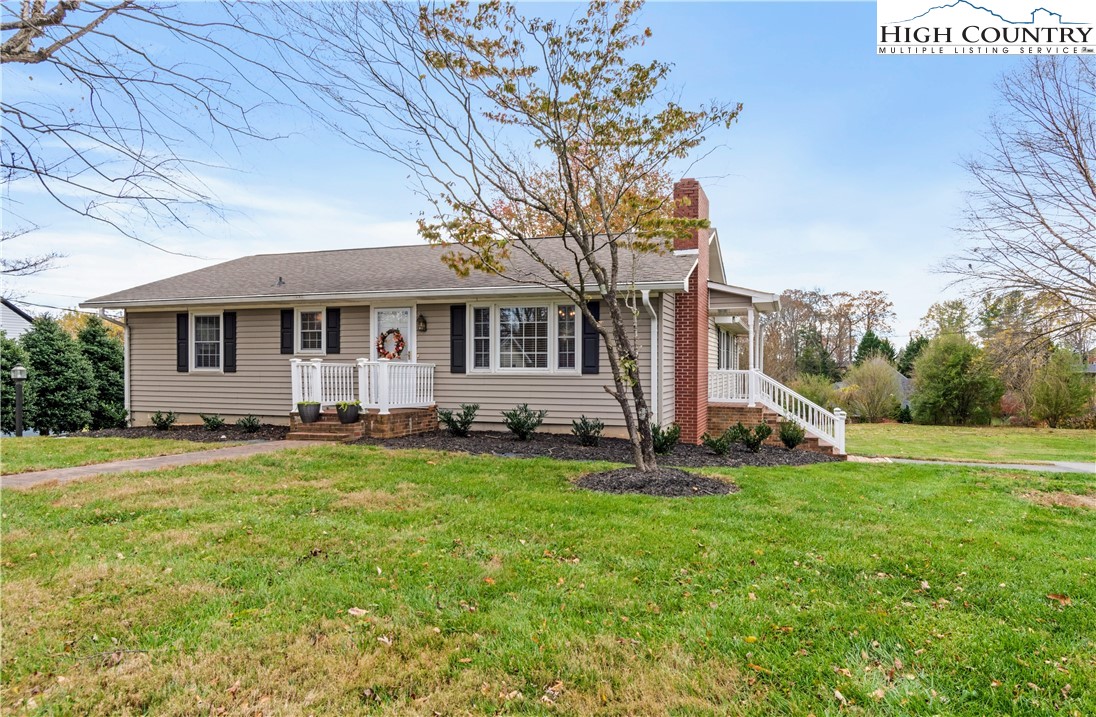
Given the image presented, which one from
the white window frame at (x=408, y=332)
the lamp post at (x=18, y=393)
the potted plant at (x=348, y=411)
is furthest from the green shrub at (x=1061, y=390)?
the lamp post at (x=18, y=393)

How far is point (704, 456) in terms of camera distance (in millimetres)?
9680

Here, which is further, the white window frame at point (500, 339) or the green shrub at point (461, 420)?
the white window frame at point (500, 339)

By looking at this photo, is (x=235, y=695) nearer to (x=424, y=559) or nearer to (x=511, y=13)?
(x=424, y=559)

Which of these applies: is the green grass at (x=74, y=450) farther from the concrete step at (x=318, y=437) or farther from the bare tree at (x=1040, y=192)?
the bare tree at (x=1040, y=192)

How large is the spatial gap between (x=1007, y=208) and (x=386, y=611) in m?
19.6

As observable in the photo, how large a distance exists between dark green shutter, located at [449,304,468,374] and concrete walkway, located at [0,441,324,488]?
3.00m

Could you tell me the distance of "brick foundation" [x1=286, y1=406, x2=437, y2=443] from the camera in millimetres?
10836

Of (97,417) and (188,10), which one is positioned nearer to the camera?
(188,10)

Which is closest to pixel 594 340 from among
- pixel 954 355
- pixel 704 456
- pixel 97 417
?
pixel 704 456

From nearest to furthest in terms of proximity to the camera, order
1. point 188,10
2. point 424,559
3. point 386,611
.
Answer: point 188,10 < point 386,611 < point 424,559

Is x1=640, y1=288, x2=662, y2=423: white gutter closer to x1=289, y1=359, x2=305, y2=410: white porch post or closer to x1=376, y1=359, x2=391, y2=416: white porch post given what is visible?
x1=376, y1=359, x2=391, y2=416: white porch post

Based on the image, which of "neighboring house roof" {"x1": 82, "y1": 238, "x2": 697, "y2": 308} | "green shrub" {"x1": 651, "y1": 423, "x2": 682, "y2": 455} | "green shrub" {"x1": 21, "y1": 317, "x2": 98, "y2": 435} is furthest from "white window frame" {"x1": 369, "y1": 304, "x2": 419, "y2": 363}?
"green shrub" {"x1": 21, "y1": 317, "x2": 98, "y2": 435}

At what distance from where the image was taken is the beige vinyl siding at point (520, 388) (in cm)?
1124

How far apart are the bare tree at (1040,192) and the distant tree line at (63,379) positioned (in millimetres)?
22516
